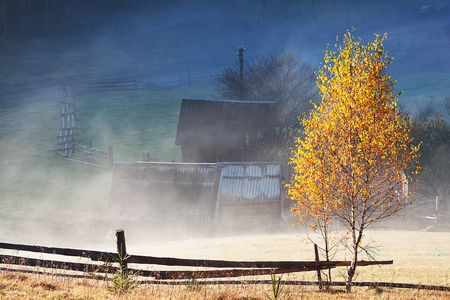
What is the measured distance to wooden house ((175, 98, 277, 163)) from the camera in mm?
35500

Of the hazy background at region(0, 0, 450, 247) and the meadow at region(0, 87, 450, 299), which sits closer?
the meadow at region(0, 87, 450, 299)

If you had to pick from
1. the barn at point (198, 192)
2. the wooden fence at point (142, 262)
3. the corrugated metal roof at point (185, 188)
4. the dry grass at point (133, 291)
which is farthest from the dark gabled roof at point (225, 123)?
the dry grass at point (133, 291)

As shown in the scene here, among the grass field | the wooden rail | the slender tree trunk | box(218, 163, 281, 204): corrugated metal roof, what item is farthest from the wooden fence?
the slender tree trunk

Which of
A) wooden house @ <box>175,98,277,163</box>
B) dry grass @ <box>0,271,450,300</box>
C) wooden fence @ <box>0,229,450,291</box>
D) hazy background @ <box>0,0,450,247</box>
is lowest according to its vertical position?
dry grass @ <box>0,271,450,300</box>

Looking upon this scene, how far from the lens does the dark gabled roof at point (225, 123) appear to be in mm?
35500

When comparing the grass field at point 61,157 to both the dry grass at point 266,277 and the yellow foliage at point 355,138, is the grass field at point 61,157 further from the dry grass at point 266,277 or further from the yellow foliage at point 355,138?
the yellow foliage at point 355,138

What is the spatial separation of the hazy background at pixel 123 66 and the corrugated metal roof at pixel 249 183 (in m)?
8.30

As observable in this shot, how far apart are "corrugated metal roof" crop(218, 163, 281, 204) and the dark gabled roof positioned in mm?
6331

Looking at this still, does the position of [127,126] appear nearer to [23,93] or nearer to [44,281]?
[23,93]

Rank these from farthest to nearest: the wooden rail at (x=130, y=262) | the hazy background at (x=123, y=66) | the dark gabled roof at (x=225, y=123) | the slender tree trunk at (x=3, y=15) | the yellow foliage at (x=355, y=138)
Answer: the slender tree trunk at (x=3, y=15) < the dark gabled roof at (x=225, y=123) < the hazy background at (x=123, y=66) < the yellow foliage at (x=355, y=138) < the wooden rail at (x=130, y=262)

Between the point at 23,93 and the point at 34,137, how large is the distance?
778 inches

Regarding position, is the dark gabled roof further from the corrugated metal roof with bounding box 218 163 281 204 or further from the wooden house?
the corrugated metal roof with bounding box 218 163 281 204

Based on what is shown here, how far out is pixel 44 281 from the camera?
9.17m

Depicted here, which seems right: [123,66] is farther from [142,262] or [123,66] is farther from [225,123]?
[142,262]
